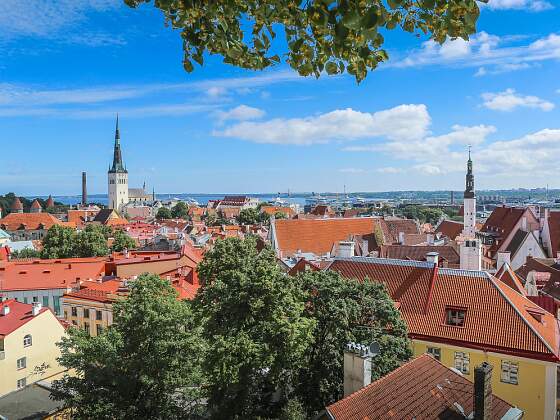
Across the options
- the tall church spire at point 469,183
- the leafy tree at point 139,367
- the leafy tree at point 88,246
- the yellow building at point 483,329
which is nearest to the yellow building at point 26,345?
the leafy tree at point 139,367

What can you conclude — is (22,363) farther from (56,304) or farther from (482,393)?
(482,393)

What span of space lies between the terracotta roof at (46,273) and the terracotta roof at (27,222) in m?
62.3

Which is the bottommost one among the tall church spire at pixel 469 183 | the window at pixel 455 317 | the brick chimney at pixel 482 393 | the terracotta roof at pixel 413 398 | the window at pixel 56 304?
the window at pixel 56 304

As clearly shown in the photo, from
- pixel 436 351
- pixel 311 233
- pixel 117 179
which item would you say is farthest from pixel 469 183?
pixel 117 179

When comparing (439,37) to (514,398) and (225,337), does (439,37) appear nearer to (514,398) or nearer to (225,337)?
(225,337)

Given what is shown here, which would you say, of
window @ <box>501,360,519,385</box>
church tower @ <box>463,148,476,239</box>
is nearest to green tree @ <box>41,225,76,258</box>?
church tower @ <box>463,148,476,239</box>

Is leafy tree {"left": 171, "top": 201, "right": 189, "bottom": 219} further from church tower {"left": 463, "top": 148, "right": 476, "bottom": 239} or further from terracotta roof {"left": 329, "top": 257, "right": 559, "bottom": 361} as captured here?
terracotta roof {"left": 329, "top": 257, "right": 559, "bottom": 361}

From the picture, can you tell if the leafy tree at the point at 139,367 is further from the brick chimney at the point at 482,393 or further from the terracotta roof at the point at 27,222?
the terracotta roof at the point at 27,222

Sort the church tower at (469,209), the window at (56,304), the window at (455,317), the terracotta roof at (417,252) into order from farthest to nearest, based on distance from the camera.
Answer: the church tower at (469,209), the window at (56,304), the terracotta roof at (417,252), the window at (455,317)

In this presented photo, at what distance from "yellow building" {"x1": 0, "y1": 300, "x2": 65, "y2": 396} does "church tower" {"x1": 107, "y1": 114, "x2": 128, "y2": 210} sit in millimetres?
152771

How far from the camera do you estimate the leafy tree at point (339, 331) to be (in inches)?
681

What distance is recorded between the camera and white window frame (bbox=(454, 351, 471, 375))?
21472 millimetres

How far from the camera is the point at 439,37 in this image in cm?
462

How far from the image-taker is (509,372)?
20.4 m
